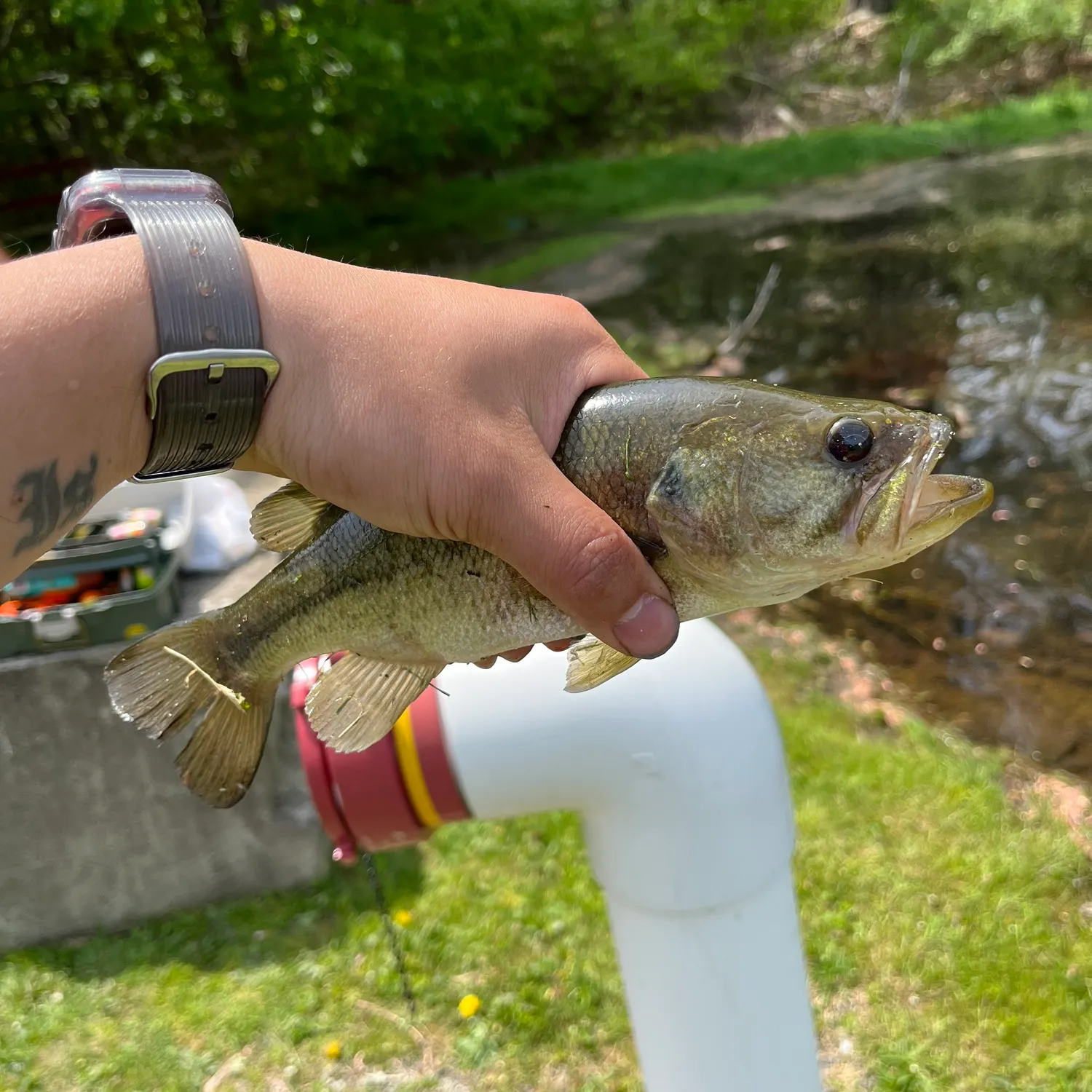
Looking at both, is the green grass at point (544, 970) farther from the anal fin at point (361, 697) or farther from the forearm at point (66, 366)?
the forearm at point (66, 366)

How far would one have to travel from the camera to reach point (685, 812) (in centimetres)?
250

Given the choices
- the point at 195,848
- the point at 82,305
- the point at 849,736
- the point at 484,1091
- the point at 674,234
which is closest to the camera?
the point at 82,305

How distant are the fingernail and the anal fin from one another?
50cm

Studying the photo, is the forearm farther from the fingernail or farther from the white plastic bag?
the white plastic bag

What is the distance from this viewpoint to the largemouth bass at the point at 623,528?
1.74 m

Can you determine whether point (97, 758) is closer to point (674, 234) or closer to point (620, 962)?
point (620, 962)

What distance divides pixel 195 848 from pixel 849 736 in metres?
3.24

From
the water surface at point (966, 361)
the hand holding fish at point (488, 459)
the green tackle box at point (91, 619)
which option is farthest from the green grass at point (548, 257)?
the hand holding fish at point (488, 459)

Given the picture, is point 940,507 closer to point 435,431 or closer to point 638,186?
point 435,431

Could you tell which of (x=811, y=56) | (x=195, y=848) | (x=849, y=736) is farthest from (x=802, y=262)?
(x=811, y=56)

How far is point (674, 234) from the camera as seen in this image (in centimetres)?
1603

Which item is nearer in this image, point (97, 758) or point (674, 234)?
point (97, 758)

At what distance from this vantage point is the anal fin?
82.8 inches

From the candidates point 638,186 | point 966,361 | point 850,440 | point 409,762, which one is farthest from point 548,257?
point 850,440
